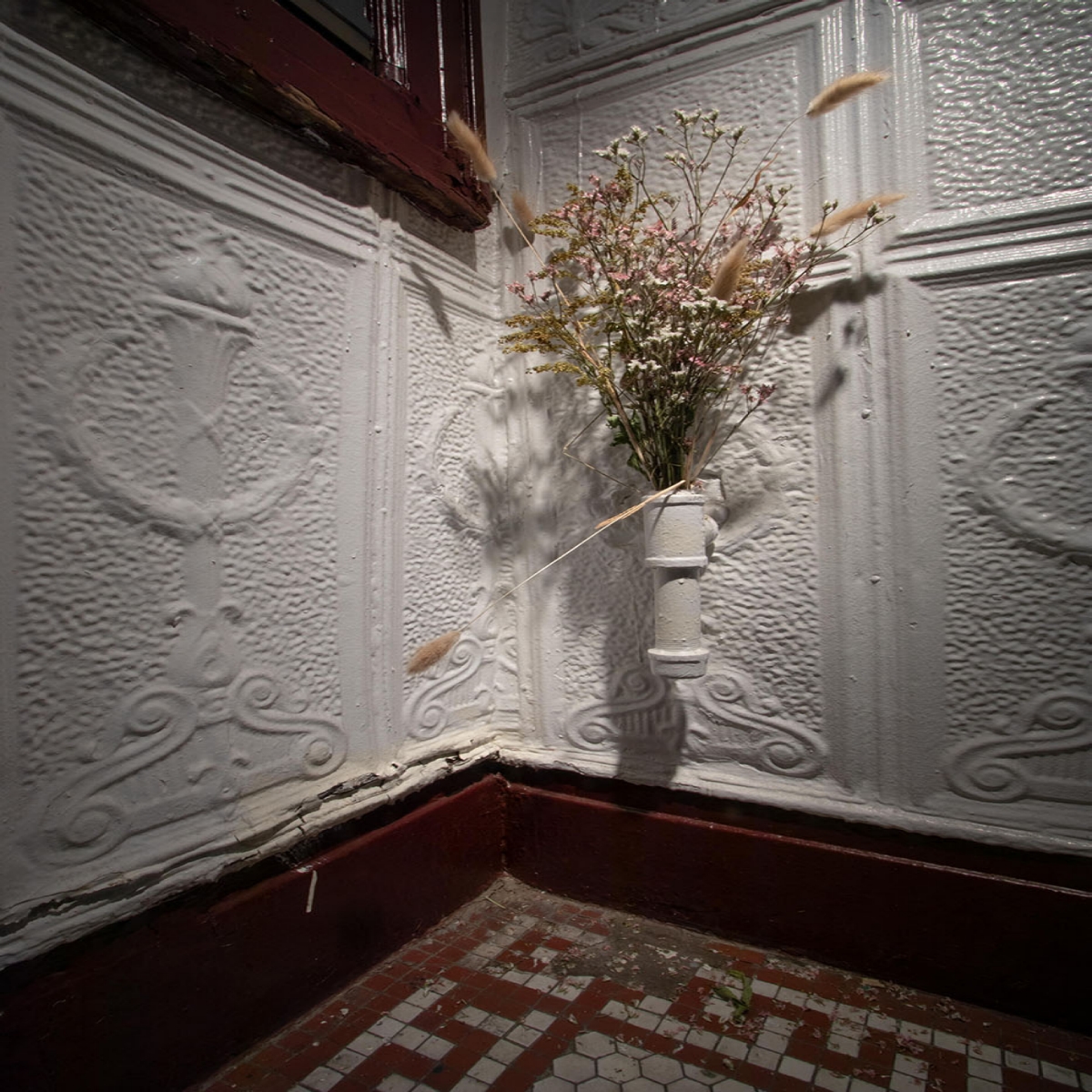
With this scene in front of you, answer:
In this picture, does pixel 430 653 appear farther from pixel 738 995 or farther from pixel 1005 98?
pixel 1005 98

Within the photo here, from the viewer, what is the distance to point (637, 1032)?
3.52ft

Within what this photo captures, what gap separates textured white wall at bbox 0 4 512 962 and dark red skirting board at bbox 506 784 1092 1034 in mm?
363

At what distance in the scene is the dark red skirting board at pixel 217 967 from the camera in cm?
82

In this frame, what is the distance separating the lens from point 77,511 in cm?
90

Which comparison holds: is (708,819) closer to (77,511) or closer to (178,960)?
(178,960)

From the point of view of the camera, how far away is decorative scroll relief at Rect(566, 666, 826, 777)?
1.31 m

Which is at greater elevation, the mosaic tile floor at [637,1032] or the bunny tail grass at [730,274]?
the bunny tail grass at [730,274]

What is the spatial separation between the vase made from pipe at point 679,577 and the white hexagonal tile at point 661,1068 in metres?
0.59

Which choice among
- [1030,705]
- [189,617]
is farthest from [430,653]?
[1030,705]

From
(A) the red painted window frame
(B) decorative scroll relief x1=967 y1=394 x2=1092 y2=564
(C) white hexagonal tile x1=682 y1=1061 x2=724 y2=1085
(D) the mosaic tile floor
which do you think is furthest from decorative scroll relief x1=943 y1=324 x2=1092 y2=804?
(A) the red painted window frame

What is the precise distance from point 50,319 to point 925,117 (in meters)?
1.48

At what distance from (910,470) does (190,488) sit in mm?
1227

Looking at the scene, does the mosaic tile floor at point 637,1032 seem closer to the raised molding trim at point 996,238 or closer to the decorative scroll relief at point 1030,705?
the decorative scroll relief at point 1030,705

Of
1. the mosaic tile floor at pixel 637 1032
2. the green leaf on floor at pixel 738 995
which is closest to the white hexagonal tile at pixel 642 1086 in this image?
the mosaic tile floor at pixel 637 1032
